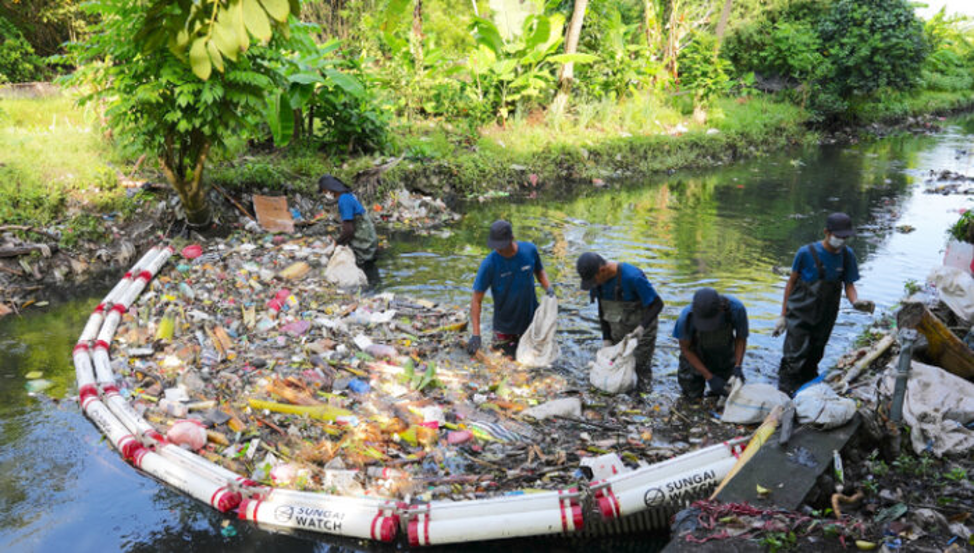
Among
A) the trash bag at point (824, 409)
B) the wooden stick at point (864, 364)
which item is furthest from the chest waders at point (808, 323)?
the trash bag at point (824, 409)

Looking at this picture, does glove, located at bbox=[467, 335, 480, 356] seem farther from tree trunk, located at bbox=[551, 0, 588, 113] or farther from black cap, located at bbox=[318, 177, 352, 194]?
tree trunk, located at bbox=[551, 0, 588, 113]

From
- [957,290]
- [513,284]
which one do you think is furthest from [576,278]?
[957,290]

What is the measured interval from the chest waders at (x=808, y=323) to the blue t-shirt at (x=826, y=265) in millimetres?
24

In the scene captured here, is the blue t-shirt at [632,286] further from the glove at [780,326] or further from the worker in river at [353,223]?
the worker in river at [353,223]

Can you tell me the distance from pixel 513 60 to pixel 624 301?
10.5 m

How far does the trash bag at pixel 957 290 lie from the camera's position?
5.11 meters

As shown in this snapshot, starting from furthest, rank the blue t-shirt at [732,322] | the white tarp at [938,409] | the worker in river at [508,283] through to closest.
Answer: the worker in river at [508,283] → the blue t-shirt at [732,322] → the white tarp at [938,409]

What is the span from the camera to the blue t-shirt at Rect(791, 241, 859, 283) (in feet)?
16.6

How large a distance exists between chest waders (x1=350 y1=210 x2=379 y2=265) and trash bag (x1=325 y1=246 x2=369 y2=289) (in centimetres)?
53

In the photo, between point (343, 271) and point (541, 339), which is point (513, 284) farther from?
point (343, 271)

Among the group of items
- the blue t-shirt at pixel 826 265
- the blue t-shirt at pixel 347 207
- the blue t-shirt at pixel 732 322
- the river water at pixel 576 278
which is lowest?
the river water at pixel 576 278

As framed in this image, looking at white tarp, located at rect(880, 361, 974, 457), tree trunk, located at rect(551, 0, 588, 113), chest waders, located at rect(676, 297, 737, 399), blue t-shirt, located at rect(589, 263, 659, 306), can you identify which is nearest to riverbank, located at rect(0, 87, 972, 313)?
tree trunk, located at rect(551, 0, 588, 113)

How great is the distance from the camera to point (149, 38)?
1801 millimetres

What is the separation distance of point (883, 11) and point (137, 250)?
22653 mm
